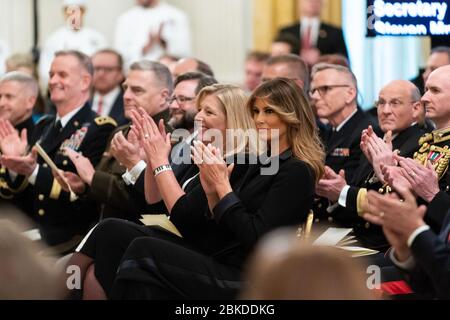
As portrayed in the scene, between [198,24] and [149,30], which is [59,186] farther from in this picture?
[198,24]

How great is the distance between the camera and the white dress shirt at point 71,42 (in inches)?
311

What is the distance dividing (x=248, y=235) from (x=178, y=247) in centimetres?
26

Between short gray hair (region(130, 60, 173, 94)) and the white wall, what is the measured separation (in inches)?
128

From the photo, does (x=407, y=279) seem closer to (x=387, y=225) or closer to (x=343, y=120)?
(x=387, y=225)

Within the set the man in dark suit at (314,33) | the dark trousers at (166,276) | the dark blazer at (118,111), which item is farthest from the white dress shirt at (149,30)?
the dark trousers at (166,276)

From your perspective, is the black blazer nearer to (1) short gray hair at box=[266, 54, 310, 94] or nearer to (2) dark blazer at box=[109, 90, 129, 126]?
(1) short gray hair at box=[266, 54, 310, 94]

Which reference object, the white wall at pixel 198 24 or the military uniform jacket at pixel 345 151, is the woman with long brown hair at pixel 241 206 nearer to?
the military uniform jacket at pixel 345 151

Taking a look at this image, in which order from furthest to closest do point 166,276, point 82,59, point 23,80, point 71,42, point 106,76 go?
point 71,42 → point 106,76 → point 23,80 → point 82,59 → point 166,276

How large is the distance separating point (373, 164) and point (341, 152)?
0.61m

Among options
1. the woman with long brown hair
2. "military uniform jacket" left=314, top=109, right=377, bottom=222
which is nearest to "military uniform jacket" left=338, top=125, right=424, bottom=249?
"military uniform jacket" left=314, top=109, right=377, bottom=222

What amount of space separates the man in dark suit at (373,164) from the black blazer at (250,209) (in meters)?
0.61

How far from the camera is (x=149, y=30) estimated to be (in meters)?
8.12

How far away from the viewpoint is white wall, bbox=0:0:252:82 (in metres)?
8.56

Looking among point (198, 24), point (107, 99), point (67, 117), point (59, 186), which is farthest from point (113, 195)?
point (198, 24)
